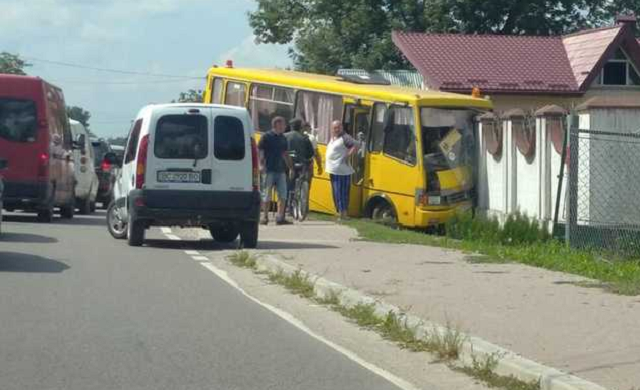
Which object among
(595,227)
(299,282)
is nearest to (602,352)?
(299,282)

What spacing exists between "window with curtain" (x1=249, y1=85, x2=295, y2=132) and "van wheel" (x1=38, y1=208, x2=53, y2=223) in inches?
213

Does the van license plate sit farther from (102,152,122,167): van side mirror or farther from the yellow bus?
the yellow bus

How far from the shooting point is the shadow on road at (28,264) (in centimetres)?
1611

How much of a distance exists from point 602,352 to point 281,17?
180ft

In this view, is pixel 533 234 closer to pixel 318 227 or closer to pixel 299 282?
pixel 318 227

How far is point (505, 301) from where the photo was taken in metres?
13.1

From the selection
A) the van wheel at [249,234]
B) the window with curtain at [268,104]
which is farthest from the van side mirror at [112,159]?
the window with curtain at [268,104]

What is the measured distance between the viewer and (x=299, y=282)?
15.0 metres

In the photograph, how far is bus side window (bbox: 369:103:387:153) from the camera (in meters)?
26.9

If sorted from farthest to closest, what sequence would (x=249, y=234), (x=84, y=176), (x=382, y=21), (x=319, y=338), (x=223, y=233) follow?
(x=382, y=21) → (x=84, y=176) → (x=223, y=233) → (x=249, y=234) → (x=319, y=338)

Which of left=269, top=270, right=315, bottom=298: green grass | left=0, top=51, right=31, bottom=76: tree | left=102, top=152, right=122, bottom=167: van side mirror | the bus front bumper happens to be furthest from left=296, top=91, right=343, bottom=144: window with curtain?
left=0, top=51, right=31, bottom=76: tree

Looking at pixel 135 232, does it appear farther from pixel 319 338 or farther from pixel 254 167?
pixel 319 338

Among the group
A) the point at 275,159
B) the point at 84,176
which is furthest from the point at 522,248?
the point at 84,176

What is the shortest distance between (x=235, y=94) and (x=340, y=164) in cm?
610
